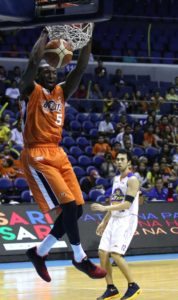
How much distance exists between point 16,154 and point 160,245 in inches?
157

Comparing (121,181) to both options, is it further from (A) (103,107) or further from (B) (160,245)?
(A) (103,107)

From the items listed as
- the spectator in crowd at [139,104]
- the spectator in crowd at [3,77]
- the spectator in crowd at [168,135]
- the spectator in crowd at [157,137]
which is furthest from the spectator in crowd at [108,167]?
the spectator in crowd at [139,104]

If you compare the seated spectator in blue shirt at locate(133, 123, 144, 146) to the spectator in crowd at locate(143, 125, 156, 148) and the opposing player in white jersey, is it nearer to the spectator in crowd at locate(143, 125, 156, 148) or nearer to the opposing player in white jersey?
the spectator in crowd at locate(143, 125, 156, 148)

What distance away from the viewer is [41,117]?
24.2 ft

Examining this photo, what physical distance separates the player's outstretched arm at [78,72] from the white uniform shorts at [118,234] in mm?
3253

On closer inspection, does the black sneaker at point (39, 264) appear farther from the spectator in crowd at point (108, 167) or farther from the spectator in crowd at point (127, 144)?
the spectator in crowd at point (127, 144)

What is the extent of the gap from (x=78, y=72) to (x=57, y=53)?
496 mm

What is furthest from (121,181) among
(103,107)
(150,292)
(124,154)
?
(103,107)

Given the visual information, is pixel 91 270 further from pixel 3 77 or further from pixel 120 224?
pixel 3 77

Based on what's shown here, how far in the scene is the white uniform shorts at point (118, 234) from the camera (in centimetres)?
1021

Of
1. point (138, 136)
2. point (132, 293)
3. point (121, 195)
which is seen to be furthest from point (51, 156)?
point (138, 136)

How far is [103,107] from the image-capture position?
23.0 metres

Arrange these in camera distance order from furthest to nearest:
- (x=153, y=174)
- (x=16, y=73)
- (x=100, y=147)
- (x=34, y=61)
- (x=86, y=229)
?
(x=16, y=73) → (x=100, y=147) → (x=153, y=174) → (x=86, y=229) → (x=34, y=61)

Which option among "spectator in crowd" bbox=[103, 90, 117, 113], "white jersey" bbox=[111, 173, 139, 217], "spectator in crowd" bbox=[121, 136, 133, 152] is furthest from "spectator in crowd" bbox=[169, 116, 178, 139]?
"white jersey" bbox=[111, 173, 139, 217]
